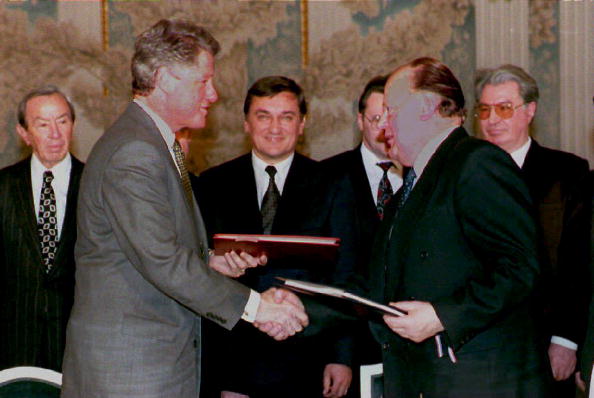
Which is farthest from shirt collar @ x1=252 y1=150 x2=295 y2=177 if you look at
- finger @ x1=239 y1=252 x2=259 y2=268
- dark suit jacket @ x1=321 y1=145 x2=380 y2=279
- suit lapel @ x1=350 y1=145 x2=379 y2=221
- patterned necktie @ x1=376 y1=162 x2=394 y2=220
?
finger @ x1=239 y1=252 x2=259 y2=268

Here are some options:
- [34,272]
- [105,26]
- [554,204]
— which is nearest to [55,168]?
[34,272]

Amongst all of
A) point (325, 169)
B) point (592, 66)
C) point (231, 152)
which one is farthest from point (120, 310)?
point (592, 66)

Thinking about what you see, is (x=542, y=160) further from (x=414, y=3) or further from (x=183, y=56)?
(x=414, y=3)

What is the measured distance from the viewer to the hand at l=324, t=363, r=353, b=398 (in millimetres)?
4211

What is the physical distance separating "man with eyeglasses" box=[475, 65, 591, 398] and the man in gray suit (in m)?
1.45

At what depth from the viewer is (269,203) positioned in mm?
4305

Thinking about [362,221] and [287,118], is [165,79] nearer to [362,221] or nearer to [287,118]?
[287,118]

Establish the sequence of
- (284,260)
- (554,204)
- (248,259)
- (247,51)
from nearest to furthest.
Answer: (248,259) < (284,260) < (554,204) < (247,51)

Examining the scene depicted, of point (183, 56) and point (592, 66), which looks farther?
point (592, 66)

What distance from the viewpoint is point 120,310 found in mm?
2936

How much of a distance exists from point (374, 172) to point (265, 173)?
571 mm

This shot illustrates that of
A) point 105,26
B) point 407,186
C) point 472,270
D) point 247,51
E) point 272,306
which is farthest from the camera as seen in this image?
point 247,51

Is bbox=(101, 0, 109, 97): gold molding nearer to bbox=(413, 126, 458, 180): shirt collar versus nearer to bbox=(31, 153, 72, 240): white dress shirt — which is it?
bbox=(31, 153, 72, 240): white dress shirt

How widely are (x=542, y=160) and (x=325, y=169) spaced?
1.01m
